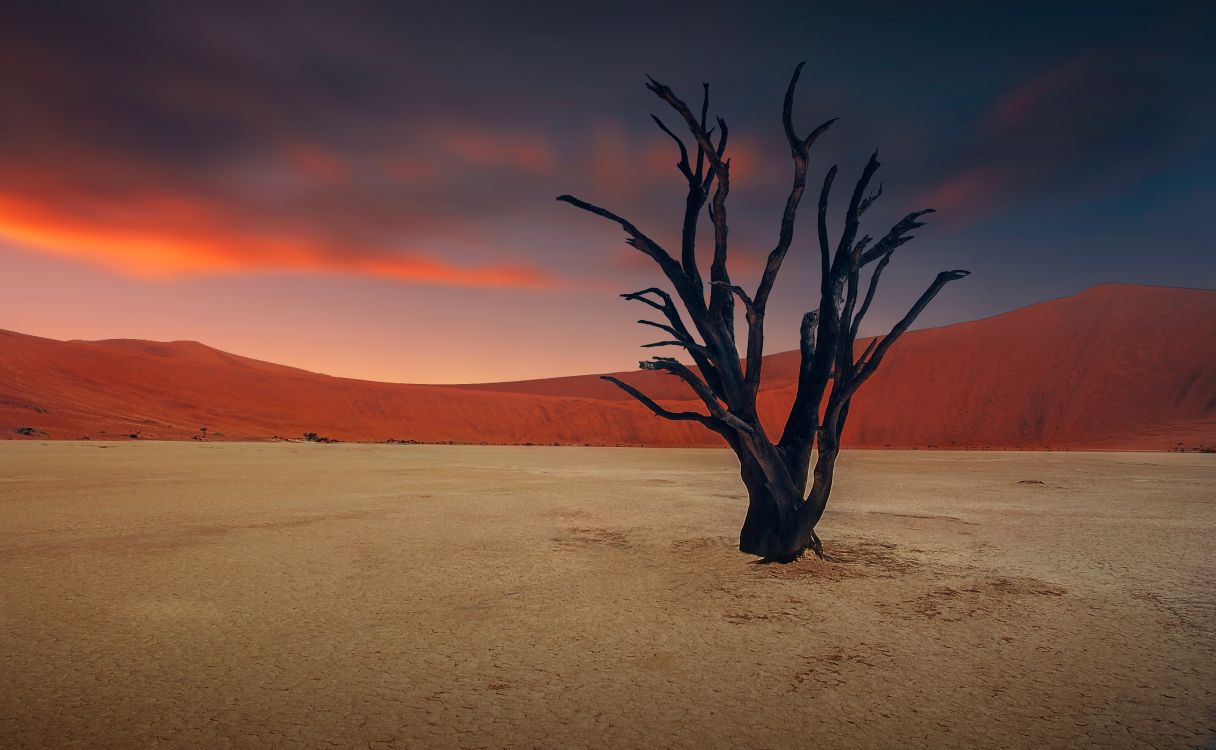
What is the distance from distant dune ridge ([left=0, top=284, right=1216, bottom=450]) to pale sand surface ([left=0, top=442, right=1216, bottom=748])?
33.7m

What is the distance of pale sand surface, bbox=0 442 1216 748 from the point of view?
10.8 feet

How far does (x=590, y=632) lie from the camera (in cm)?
477

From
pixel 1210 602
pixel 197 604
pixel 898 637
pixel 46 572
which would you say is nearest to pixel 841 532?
pixel 1210 602

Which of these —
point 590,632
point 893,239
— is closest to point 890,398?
point 893,239

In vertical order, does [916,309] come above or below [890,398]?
below

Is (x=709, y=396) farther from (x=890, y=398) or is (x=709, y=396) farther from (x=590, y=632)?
(x=890, y=398)

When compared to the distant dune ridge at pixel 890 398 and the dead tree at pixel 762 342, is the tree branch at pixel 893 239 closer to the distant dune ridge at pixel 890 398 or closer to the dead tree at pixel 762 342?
the dead tree at pixel 762 342

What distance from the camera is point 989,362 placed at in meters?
64.6

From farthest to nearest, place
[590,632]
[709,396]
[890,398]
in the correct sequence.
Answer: [890,398] < [709,396] < [590,632]

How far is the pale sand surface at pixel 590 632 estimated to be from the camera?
3293 millimetres

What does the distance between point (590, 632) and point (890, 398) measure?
64554mm

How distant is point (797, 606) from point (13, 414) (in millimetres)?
45014

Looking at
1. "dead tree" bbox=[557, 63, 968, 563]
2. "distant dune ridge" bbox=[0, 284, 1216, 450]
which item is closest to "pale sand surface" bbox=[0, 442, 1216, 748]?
"dead tree" bbox=[557, 63, 968, 563]

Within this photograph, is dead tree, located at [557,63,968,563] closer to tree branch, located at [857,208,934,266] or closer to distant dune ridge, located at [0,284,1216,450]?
tree branch, located at [857,208,934,266]
